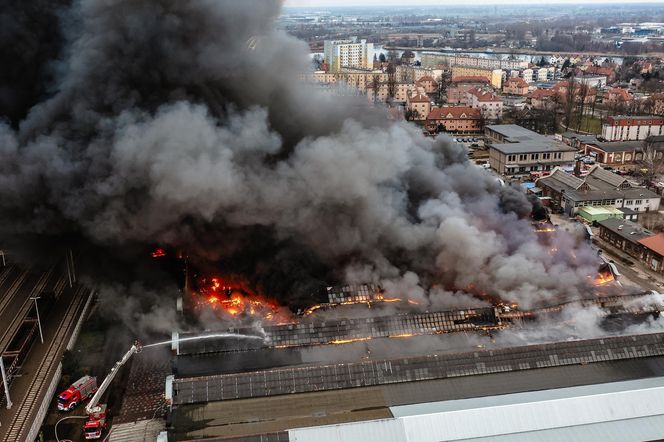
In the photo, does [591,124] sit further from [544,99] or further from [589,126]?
[544,99]

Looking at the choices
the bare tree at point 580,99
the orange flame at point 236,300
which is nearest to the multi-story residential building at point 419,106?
the bare tree at point 580,99

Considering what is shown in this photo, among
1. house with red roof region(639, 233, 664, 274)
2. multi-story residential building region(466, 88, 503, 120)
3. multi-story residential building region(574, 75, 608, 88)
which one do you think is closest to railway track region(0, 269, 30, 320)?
house with red roof region(639, 233, 664, 274)

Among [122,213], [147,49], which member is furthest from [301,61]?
[122,213]

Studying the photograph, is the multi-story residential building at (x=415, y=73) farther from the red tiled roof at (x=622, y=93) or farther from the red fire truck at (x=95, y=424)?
the red fire truck at (x=95, y=424)

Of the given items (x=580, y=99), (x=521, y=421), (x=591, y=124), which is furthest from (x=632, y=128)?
(x=521, y=421)

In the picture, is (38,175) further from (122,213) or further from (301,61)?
(301,61)

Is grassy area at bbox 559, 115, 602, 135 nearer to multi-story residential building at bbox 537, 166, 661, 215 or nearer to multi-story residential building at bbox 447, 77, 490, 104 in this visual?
multi-story residential building at bbox 447, 77, 490, 104

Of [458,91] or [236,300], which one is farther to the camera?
[458,91]
